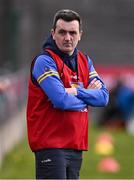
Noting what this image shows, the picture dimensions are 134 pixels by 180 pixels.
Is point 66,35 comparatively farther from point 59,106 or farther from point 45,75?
point 59,106

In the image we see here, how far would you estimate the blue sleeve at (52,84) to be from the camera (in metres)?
7.30

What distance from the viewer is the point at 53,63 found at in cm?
741

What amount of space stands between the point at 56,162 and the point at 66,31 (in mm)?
1033

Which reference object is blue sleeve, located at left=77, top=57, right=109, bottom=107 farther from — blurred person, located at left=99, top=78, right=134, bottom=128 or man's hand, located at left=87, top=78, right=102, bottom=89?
blurred person, located at left=99, top=78, right=134, bottom=128

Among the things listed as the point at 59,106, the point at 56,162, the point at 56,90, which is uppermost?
the point at 56,90

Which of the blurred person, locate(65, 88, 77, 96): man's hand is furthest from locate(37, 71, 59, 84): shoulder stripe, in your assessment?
the blurred person

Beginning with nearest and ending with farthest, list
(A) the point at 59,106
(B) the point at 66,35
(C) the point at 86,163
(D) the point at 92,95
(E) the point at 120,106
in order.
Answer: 1. (A) the point at 59,106
2. (B) the point at 66,35
3. (D) the point at 92,95
4. (C) the point at 86,163
5. (E) the point at 120,106

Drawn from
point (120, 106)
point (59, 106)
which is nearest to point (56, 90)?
point (59, 106)

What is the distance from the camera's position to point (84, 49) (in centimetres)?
3036

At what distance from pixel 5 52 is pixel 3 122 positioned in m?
9.51

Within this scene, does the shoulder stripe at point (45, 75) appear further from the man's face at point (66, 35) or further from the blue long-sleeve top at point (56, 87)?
the man's face at point (66, 35)

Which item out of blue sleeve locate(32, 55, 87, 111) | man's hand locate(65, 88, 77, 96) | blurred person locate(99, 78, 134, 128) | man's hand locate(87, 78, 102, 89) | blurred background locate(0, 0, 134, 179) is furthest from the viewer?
blurred person locate(99, 78, 134, 128)

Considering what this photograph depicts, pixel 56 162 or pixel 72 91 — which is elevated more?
pixel 72 91

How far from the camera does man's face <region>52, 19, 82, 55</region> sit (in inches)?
291
